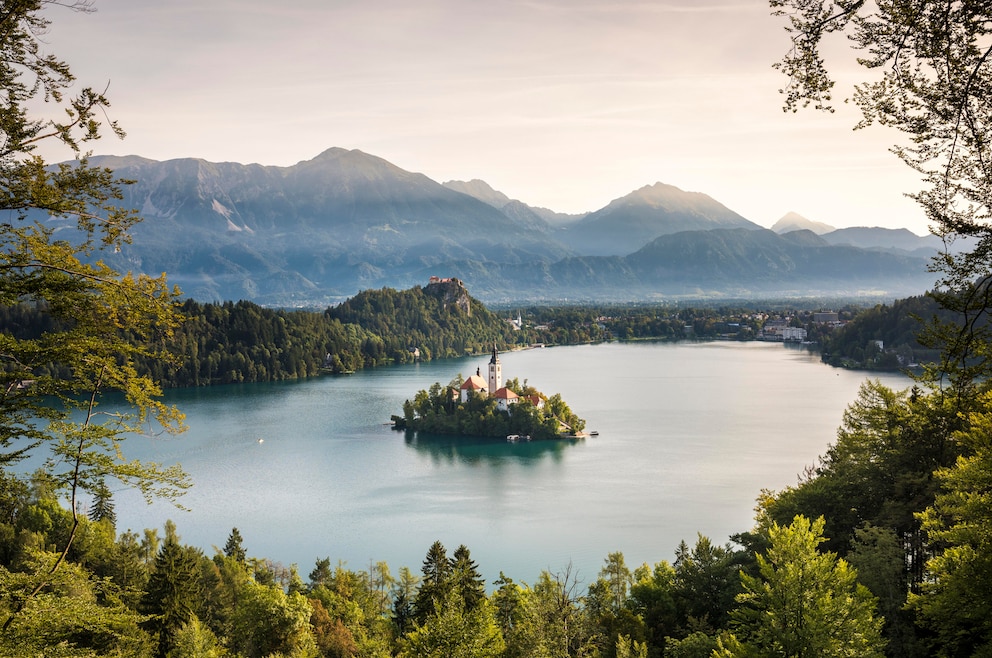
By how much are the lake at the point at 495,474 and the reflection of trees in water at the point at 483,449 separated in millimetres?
145

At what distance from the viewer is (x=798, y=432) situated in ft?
124

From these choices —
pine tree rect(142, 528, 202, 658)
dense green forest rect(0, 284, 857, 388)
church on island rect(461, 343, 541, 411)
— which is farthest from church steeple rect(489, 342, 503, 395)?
pine tree rect(142, 528, 202, 658)

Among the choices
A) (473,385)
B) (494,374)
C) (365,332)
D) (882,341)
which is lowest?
(473,385)

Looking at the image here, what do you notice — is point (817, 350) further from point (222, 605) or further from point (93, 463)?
point (93, 463)

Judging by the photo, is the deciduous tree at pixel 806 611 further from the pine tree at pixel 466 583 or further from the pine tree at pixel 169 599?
the pine tree at pixel 169 599

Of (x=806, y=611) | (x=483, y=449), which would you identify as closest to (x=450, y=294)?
(x=483, y=449)

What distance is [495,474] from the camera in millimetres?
32688

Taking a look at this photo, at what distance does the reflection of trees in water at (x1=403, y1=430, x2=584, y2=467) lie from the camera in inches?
1384

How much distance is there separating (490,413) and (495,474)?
6824mm

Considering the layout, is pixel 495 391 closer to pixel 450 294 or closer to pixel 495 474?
pixel 495 474

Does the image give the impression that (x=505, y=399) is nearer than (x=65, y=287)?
No

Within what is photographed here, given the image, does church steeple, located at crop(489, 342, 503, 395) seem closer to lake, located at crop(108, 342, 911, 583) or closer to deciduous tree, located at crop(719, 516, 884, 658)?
lake, located at crop(108, 342, 911, 583)

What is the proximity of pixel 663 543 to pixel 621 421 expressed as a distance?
19.7m

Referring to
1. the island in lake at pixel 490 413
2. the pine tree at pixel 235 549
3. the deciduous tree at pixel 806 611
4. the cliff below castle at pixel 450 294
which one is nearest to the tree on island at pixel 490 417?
the island in lake at pixel 490 413
